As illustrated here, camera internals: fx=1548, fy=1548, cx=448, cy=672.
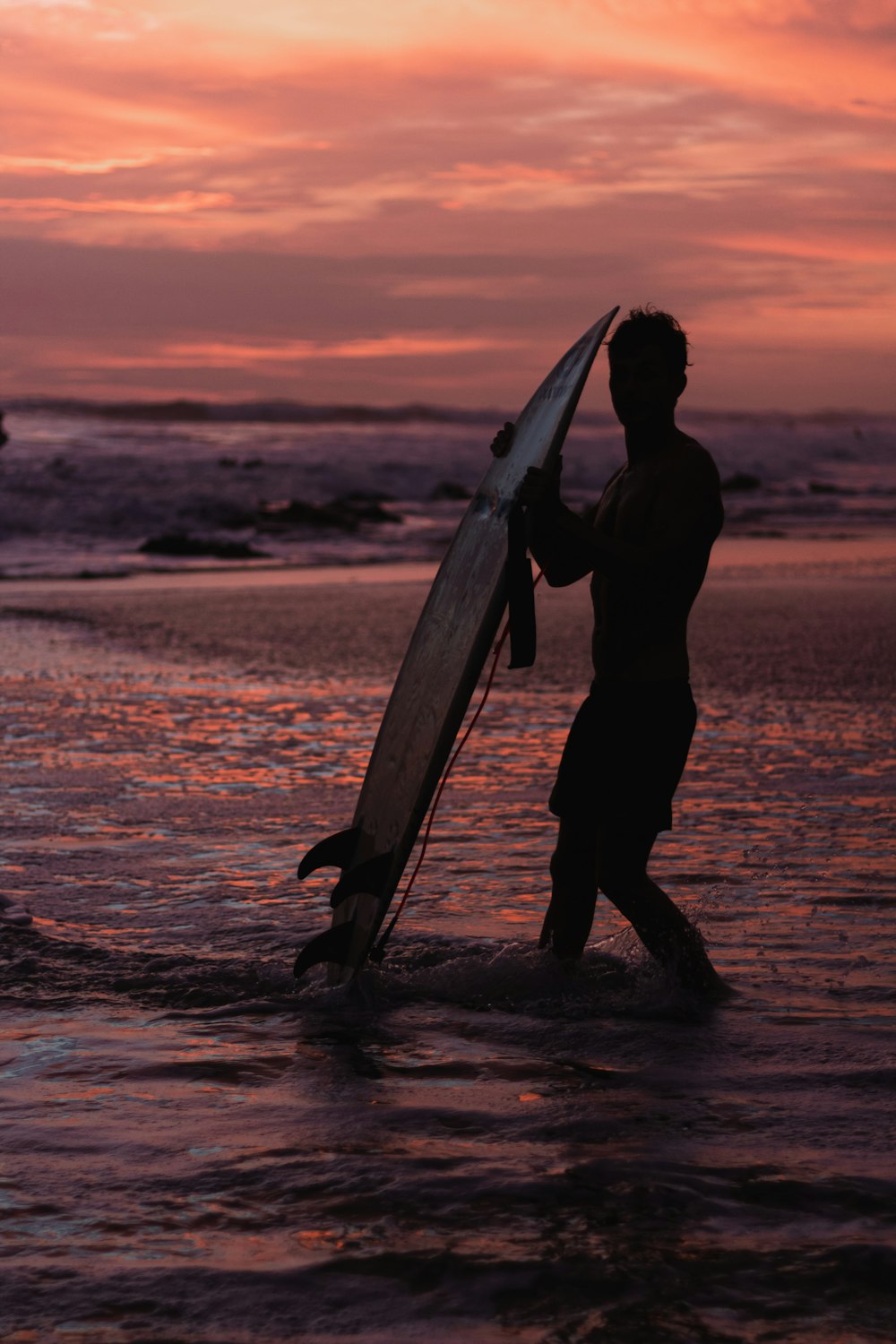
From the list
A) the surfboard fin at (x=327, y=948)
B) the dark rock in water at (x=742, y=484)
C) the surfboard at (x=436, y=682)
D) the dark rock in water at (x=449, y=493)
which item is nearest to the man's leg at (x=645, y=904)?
the surfboard at (x=436, y=682)

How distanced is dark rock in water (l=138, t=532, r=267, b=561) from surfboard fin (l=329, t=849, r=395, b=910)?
→ 666 inches

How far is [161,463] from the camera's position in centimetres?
3622

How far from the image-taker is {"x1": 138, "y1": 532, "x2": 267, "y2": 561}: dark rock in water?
68.3 ft

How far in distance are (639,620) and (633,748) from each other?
0.31 metres

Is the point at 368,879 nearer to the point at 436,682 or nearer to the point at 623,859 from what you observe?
the point at 436,682

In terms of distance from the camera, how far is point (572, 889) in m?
3.96

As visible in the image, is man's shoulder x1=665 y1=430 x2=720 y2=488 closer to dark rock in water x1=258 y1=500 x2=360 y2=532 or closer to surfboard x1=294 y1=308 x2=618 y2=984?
surfboard x1=294 y1=308 x2=618 y2=984

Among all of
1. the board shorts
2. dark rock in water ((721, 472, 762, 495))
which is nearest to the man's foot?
the board shorts

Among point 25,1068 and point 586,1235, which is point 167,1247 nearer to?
point 586,1235

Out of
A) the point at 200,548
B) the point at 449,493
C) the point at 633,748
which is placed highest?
the point at 633,748

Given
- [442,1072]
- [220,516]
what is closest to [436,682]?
[442,1072]

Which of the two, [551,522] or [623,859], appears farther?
[623,859]

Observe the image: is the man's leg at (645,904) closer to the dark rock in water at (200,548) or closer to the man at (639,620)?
the man at (639,620)

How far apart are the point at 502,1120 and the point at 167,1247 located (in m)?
0.80
